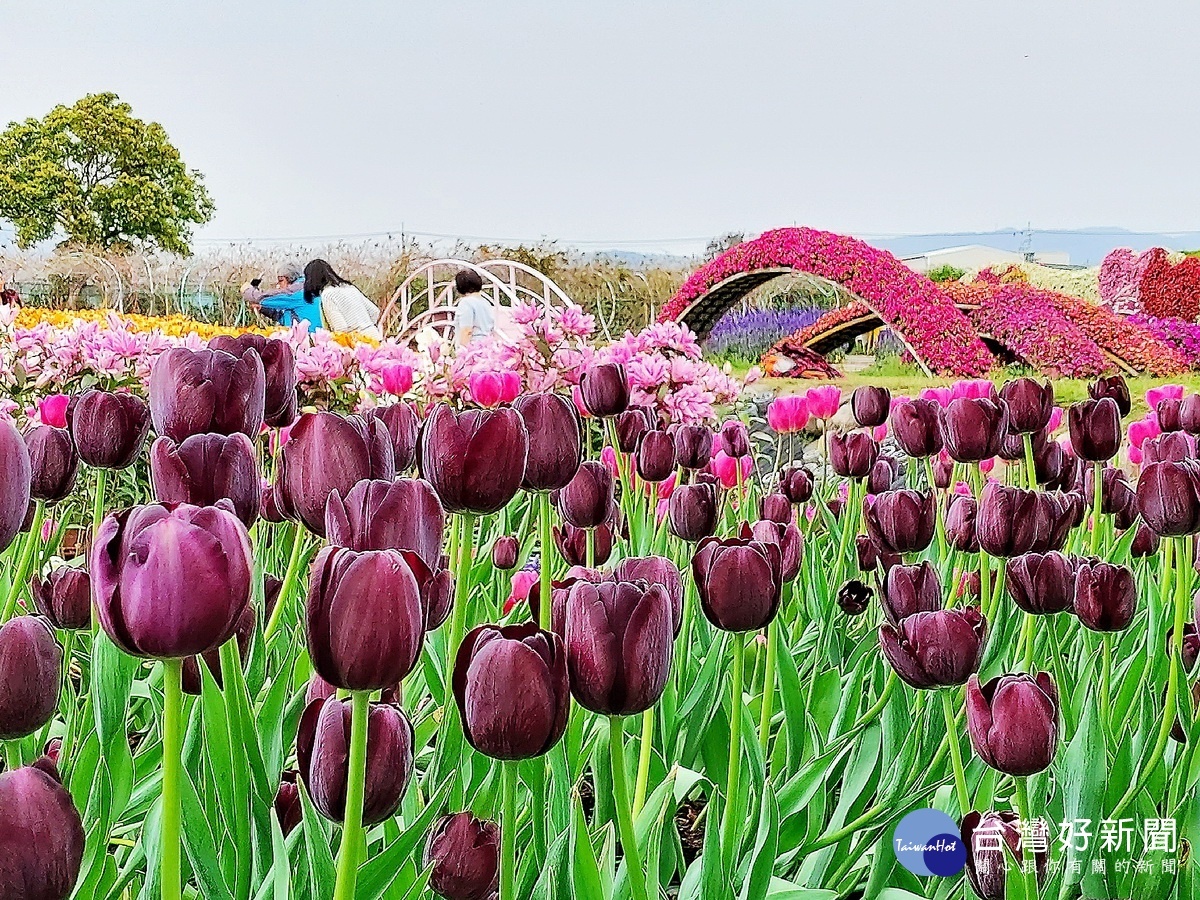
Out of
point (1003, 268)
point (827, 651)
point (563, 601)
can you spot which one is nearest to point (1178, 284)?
point (1003, 268)

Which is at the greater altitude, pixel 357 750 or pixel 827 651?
pixel 357 750

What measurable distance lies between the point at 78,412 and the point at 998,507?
0.63 m

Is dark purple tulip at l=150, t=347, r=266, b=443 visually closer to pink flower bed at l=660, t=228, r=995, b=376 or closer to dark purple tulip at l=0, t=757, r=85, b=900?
dark purple tulip at l=0, t=757, r=85, b=900

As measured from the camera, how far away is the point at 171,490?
550mm

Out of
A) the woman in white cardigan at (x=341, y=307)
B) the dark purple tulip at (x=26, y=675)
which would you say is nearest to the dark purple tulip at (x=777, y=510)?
the dark purple tulip at (x=26, y=675)

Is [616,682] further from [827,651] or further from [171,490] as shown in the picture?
[827,651]

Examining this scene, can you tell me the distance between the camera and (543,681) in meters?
0.40

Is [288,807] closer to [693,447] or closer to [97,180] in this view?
[693,447]

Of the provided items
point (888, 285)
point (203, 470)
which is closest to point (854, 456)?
point (203, 470)

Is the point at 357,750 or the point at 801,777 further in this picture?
the point at 801,777

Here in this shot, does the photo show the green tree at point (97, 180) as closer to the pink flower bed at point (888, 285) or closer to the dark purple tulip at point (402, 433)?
the pink flower bed at point (888, 285)

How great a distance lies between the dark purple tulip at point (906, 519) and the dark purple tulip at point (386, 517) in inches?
21.3

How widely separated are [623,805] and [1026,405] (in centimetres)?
76

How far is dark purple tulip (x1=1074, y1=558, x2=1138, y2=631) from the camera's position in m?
0.75
